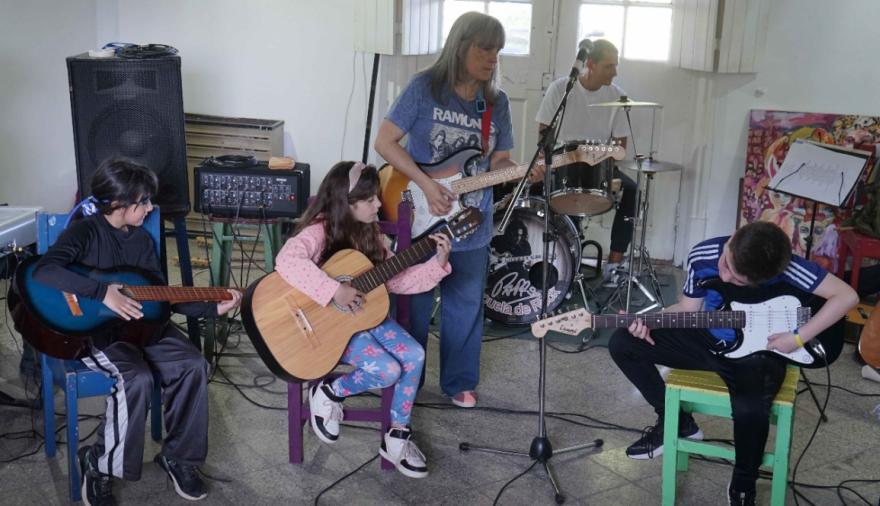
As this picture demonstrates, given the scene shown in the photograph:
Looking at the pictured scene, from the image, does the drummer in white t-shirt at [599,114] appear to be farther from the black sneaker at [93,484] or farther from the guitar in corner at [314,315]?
the black sneaker at [93,484]

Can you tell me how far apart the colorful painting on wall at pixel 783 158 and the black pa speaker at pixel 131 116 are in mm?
3254

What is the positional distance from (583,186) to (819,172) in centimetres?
130

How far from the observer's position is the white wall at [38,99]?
514cm

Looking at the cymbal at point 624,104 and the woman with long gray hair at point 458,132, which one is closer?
the woman with long gray hair at point 458,132

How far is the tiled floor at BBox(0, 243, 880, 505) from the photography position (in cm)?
314

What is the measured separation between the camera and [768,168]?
5457 mm

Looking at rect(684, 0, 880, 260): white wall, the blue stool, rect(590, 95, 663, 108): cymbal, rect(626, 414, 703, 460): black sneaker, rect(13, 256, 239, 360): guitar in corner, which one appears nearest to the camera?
rect(13, 256, 239, 360): guitar in corner

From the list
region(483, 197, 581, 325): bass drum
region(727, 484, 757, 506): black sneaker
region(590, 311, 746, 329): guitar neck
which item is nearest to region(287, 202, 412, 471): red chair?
region(590, 311, 746, 329): guitar neck

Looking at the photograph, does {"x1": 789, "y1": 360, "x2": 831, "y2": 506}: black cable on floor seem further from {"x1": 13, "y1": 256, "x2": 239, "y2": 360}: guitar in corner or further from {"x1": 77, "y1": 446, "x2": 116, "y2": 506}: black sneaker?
{"x1": 77, "y1": 446, "x2": 116, "y2": 506}: black sneaker

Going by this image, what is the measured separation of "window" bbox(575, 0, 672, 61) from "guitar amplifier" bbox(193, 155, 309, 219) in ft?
8.02

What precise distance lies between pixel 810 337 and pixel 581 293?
7.30ft

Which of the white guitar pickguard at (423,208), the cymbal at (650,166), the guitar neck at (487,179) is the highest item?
the guitar neck at (487,179)

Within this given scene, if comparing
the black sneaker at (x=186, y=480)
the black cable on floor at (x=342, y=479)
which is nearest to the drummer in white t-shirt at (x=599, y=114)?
the black cable on floor at (x=342, y=479)

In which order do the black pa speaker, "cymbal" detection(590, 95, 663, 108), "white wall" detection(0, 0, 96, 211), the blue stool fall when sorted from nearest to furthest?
1. the blue stool
2. the black pa speaker
3. "cymbal" detection(590, 95, 663, 108)
4. "white wall" detection(0, 0, 96, 211)
